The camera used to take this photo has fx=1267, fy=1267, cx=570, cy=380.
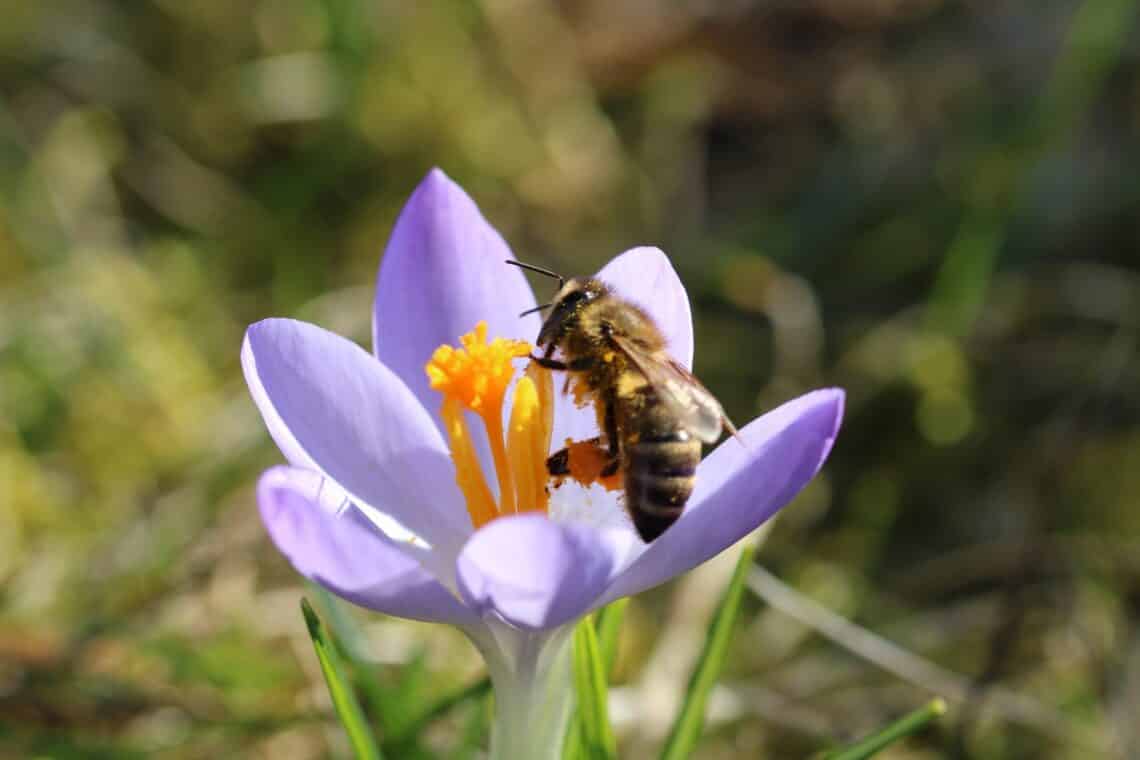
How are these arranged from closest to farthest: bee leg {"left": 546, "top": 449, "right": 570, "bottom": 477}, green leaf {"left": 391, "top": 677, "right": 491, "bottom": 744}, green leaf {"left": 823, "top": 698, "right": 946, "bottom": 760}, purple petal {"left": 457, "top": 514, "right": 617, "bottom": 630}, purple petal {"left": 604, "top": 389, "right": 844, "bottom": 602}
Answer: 1. purple petal {"left": 457, "top": 514, "right": 617, "bottom": 630}
2. purple petal {"left": 604, "top": 389, "right": 844, "bottom": 602}
3. green leaf {"left": 823, "top": 698, "right": 946, "bottom": 760}
4. bee leg {"left": 546, "top": 449, "right": 570, "bottom": 477}
5. green leaf {"left": 391, "top": 677, "right": 491, "bottom": 744}

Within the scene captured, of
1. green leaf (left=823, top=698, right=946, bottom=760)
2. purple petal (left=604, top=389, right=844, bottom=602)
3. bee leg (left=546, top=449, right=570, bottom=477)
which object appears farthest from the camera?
bee leg (left=546, top=449, right=570, bottom=477)

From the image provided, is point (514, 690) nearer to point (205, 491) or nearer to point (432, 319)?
point (432, 319)

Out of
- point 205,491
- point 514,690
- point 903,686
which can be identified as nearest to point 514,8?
point 205,491

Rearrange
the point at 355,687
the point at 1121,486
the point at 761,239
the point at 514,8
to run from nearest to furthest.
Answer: the point at 355,687 → the point at 1121,486 → the point at 761,239 → the point at 514,8

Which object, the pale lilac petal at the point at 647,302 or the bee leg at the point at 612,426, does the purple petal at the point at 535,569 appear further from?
the pale lilac petal at the point at 647,302

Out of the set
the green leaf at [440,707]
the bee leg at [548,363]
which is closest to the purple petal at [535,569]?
the bee leg at [548,363]

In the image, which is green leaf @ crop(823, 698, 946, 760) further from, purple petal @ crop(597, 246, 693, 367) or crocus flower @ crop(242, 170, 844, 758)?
purple petal @ crop(597, 246, 693, 367)

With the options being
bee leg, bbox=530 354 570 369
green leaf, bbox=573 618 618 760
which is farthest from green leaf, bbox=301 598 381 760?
bee leg, bbox=530 354 570 369
